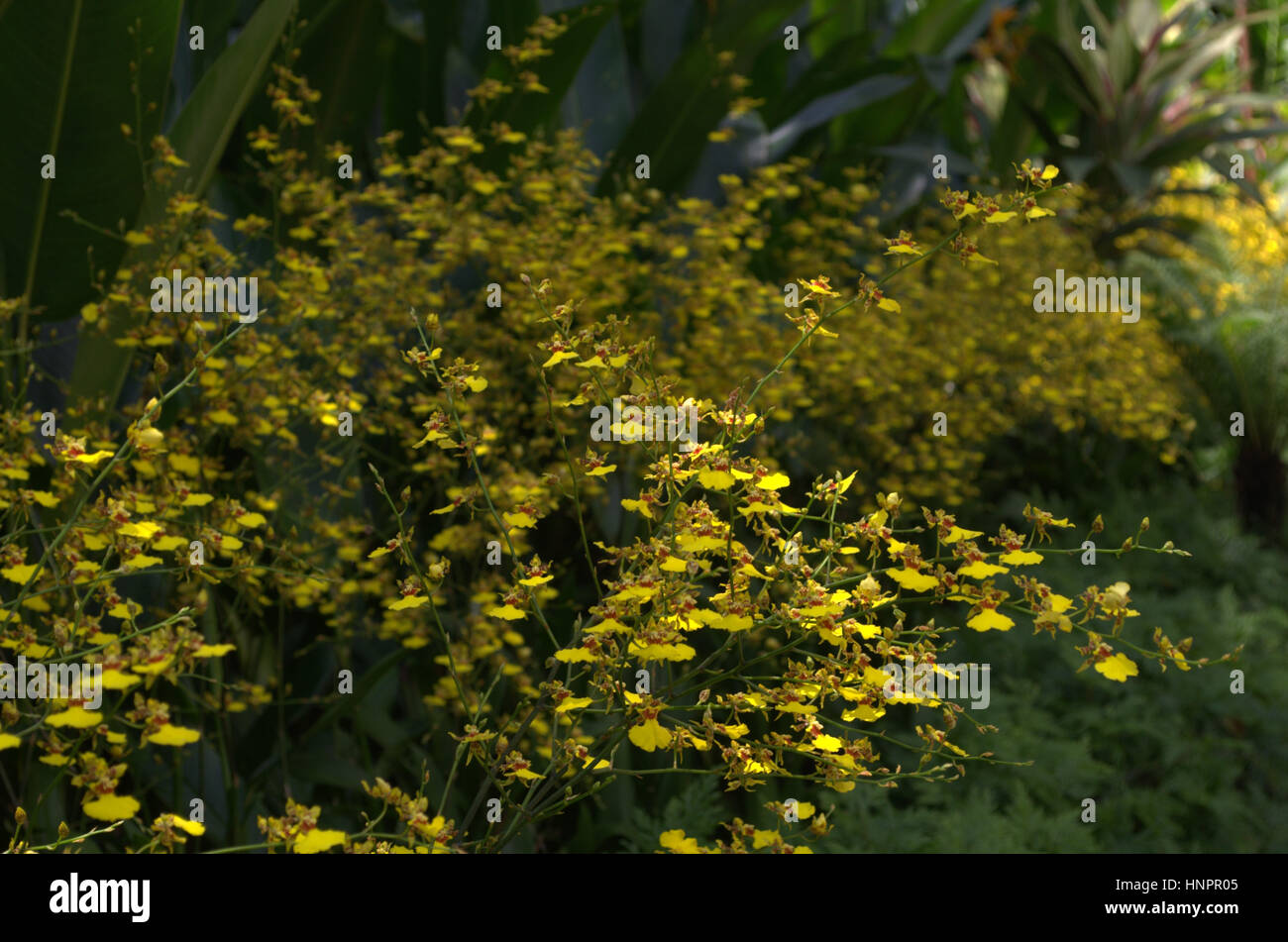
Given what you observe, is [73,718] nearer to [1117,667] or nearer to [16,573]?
[16,573]

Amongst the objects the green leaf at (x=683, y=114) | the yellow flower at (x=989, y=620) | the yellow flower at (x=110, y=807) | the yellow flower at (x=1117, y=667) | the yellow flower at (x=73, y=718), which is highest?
the green leaf at (x=683, y=114)

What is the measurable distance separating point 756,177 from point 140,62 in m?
1.72

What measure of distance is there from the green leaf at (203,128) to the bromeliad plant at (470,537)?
0.07 feet

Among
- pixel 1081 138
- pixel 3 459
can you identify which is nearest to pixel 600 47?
pixel 3 459

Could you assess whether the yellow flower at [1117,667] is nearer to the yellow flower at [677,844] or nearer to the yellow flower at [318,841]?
the yellow flower at [677,844]

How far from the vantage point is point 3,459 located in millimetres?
1488

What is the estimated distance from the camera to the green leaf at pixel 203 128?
2168 millimetres

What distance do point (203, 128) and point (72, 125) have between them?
0.24 m

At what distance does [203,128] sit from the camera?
2.25 m

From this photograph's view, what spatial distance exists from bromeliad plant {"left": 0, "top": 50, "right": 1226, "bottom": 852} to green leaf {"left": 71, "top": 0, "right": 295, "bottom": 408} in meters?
0.02

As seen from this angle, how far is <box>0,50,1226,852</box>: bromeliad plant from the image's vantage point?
3.82 feet

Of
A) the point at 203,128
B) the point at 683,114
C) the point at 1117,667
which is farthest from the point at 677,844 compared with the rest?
the point at 683,114

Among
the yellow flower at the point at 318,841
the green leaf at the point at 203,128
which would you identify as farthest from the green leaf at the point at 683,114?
the yellow flower at the point at 318,841

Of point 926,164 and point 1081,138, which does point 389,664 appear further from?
point 1081,138
